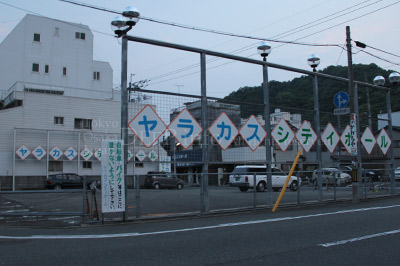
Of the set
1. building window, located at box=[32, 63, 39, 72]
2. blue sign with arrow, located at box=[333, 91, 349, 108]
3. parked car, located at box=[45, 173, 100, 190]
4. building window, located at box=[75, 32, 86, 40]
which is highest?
building window, located at box=[75, 32, 86, 40]

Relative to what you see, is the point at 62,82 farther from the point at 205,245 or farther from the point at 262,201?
the point at 205,245

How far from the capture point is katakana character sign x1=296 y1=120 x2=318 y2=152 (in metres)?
15.4

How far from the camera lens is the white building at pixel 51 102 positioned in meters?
31.3

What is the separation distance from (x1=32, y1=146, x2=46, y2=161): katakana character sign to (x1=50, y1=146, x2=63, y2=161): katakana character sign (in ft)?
2.13

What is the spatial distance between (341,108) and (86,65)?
115 feet

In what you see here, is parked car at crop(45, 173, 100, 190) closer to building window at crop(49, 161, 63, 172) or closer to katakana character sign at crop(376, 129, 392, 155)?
building window at crop(49, 161, 63, 172)

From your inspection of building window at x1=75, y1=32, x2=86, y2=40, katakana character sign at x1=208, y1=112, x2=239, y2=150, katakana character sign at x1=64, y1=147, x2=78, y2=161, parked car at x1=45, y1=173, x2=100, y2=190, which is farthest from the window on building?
katakana character sign at x1=208, y1=112, x2=239, y2=150

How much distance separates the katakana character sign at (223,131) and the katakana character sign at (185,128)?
0.64 metres

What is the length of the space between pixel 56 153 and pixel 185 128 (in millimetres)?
23747

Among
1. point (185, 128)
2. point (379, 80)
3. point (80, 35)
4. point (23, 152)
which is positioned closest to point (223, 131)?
point (185, 128)

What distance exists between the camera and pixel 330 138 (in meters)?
16.6

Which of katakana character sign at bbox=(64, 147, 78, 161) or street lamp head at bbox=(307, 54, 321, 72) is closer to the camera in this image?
street lamp head at bbox=(307, 54, 321, 72)

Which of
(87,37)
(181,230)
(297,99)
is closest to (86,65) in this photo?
(87,37)

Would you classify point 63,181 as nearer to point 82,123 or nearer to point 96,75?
point 82,123
